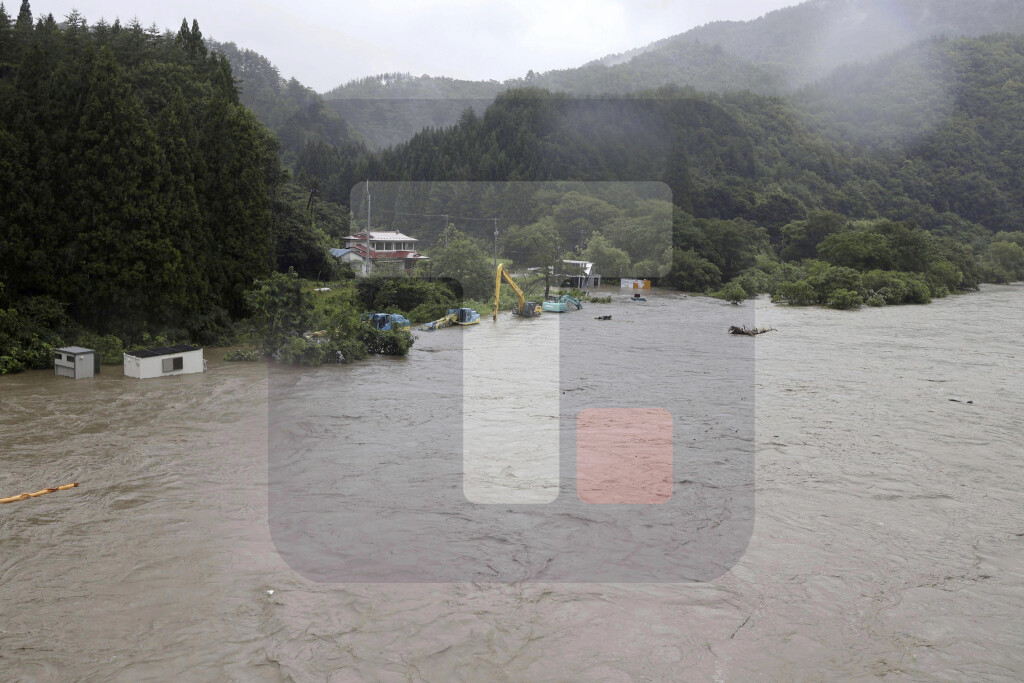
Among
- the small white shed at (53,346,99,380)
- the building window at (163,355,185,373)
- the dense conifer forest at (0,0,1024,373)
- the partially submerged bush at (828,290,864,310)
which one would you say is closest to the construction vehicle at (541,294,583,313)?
the dense conifer forest at (0,0,1024,373)


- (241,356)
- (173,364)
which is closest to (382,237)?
(241,356)

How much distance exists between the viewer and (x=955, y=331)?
26641 millimetres

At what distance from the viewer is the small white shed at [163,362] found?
14648mm

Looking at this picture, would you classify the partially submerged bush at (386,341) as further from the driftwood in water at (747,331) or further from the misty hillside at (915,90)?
the misty hillside at (915,90)

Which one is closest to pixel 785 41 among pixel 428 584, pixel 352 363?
pixel 352 363

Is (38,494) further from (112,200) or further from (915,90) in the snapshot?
(915,90)

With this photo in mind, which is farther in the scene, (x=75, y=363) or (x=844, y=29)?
(x=844, y=29)

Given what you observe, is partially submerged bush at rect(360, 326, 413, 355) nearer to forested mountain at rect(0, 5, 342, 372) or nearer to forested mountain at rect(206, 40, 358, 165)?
forested mountain at rect(0, 5, 342, 372)

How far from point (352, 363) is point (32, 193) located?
7122 millimetres

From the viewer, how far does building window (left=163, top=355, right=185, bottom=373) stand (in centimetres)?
1510

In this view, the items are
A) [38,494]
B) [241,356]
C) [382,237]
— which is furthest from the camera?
[382,237]

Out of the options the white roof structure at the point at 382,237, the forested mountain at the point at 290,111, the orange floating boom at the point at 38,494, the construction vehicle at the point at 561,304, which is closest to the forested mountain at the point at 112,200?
the orange floating boom at the point at 38,494

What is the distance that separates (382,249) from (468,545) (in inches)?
1652

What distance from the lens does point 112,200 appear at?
52.7 feet
